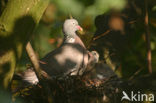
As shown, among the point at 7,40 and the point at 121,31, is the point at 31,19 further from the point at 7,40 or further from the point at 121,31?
the point at 121,31

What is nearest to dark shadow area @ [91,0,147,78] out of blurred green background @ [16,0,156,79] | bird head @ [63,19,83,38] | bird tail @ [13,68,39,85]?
blurred green background @ [16,0,156,79]

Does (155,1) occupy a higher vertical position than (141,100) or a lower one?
higher

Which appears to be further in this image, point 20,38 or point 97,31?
point 97,31

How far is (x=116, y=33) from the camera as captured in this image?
11.1 ft

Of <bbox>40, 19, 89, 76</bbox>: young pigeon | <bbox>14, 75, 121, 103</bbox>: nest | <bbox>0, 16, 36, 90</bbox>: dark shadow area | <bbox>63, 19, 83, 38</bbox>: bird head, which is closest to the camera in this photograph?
<bbox>0, 16, 36, 90</bbox>: dark shadow area

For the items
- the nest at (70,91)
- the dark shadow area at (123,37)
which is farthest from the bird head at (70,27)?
the nest at (70,91)

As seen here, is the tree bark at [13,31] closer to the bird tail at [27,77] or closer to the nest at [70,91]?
the nest at [70,91]

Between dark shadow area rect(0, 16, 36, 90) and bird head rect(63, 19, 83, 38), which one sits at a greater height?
bird head rect(63, 19, 83, 38)

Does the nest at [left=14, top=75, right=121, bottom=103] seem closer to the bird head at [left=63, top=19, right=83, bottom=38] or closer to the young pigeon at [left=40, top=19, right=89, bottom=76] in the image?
the young pigeon at [left=40, top=19, right=89, bottom=76]

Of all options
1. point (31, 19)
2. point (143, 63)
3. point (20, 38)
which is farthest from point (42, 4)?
point (143, 63)

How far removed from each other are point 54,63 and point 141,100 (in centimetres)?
117

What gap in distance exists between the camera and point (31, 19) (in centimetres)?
229

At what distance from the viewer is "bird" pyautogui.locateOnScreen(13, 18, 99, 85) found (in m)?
3.40

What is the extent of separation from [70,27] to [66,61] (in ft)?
1.66
